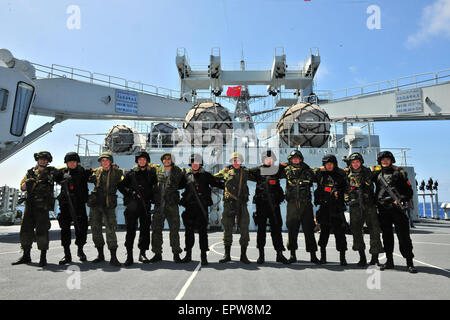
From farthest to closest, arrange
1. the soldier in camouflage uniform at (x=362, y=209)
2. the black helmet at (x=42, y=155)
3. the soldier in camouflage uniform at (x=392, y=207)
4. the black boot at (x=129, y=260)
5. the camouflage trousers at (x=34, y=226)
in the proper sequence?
the black helmet at (x=42, y=155) → the camouflage trousers at (x=34, y=226) → the soldier in camouflage uniform at (x=362, y=209) → the black boot at (x=129, y=260) → the soldier in camouflage uniform at (x=392, y=207)

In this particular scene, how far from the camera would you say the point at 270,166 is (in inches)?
213

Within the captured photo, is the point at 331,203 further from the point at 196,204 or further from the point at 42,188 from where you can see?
the point at 42,188

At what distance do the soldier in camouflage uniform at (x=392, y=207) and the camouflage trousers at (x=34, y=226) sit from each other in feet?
20.0

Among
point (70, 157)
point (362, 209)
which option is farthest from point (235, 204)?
point (70, 157)

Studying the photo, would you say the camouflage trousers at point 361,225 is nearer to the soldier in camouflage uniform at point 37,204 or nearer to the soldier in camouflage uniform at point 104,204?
the soldier in camouflage uniform at point 104,204

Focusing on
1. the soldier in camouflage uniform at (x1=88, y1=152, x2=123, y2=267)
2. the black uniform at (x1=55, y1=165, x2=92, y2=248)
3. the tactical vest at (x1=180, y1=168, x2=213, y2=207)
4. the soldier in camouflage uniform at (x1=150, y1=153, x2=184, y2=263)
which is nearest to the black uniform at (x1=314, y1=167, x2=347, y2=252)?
the tactical vest at (x1=180, y1=168, x2=213, y2=207)

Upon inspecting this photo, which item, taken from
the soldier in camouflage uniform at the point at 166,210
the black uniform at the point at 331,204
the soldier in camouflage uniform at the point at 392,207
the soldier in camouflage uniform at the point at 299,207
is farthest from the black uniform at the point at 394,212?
the soldier in camouflage uniform at the point at 166,210

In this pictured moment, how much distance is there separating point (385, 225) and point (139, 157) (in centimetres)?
464

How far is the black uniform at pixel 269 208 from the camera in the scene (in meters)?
5.16

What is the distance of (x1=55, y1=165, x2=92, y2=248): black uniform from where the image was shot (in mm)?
5160

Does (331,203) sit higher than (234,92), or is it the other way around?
(234,92)

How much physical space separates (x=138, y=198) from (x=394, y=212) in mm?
4564

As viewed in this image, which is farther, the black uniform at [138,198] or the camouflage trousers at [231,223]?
the camouflage trousers at [231,223]

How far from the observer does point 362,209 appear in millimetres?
5020
